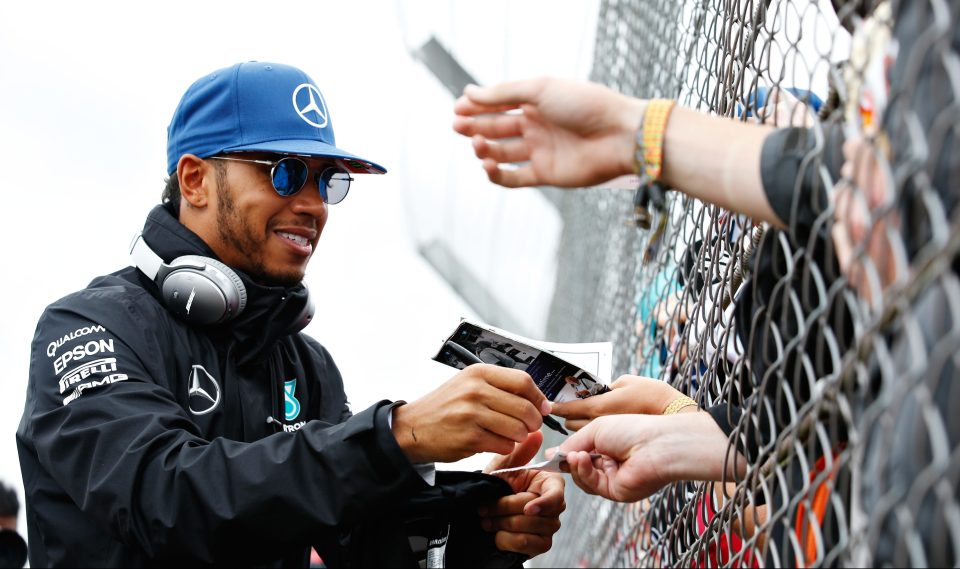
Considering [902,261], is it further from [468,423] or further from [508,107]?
[468,423]

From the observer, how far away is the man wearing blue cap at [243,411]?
209 cm

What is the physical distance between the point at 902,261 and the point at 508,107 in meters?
0.62

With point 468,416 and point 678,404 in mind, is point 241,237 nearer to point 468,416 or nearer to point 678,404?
point 468,416

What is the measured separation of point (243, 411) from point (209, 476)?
478mm

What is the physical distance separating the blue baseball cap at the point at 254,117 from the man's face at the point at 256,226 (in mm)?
63

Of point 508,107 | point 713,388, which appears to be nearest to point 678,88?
point 713,388

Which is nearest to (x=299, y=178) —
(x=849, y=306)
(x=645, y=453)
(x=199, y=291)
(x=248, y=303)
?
(x=248, y=303)

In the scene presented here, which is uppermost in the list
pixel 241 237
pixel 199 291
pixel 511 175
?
pixel 511 175

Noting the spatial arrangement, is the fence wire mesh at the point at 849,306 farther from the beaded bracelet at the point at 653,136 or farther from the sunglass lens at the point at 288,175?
the sunglass lens at the point at 288,175

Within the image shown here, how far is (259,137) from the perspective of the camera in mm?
2787

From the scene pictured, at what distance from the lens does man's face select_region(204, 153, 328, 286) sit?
279cm

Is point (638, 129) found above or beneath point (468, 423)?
above

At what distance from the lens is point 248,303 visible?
8.62 feet

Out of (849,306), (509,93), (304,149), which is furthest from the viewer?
(304,149)
